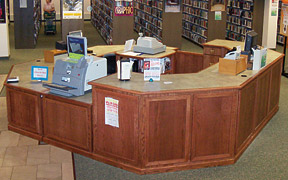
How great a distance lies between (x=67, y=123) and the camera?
5441 millimetres

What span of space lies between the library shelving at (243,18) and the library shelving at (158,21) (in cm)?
217

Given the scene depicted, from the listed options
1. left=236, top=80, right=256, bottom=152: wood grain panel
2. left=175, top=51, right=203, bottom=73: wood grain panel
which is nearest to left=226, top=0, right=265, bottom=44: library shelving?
left=175, top=51, right=203, bottom=73: wood grain panel

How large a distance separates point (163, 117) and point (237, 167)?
1.11 m

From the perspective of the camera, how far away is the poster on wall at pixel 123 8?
1148cm

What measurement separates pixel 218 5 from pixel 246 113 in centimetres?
765

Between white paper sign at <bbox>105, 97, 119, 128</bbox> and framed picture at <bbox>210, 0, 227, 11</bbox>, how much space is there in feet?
27.4

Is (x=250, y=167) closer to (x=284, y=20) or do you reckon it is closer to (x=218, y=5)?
(x=284, y=20)

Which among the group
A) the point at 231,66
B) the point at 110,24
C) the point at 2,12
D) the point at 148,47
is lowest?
the point at 231,66

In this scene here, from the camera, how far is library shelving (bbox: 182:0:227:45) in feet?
42.0

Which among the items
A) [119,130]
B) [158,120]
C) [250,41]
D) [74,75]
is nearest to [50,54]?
[74,75]

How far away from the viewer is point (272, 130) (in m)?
6.35

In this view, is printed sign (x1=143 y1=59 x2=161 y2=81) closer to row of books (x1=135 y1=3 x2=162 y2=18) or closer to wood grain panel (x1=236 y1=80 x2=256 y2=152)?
wood grain panel (x1=236 y1=80 x2=256 y2=152)

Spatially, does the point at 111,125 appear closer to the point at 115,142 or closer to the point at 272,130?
the point at 115,142

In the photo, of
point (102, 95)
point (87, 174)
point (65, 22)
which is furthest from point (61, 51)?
point (65, 22)
